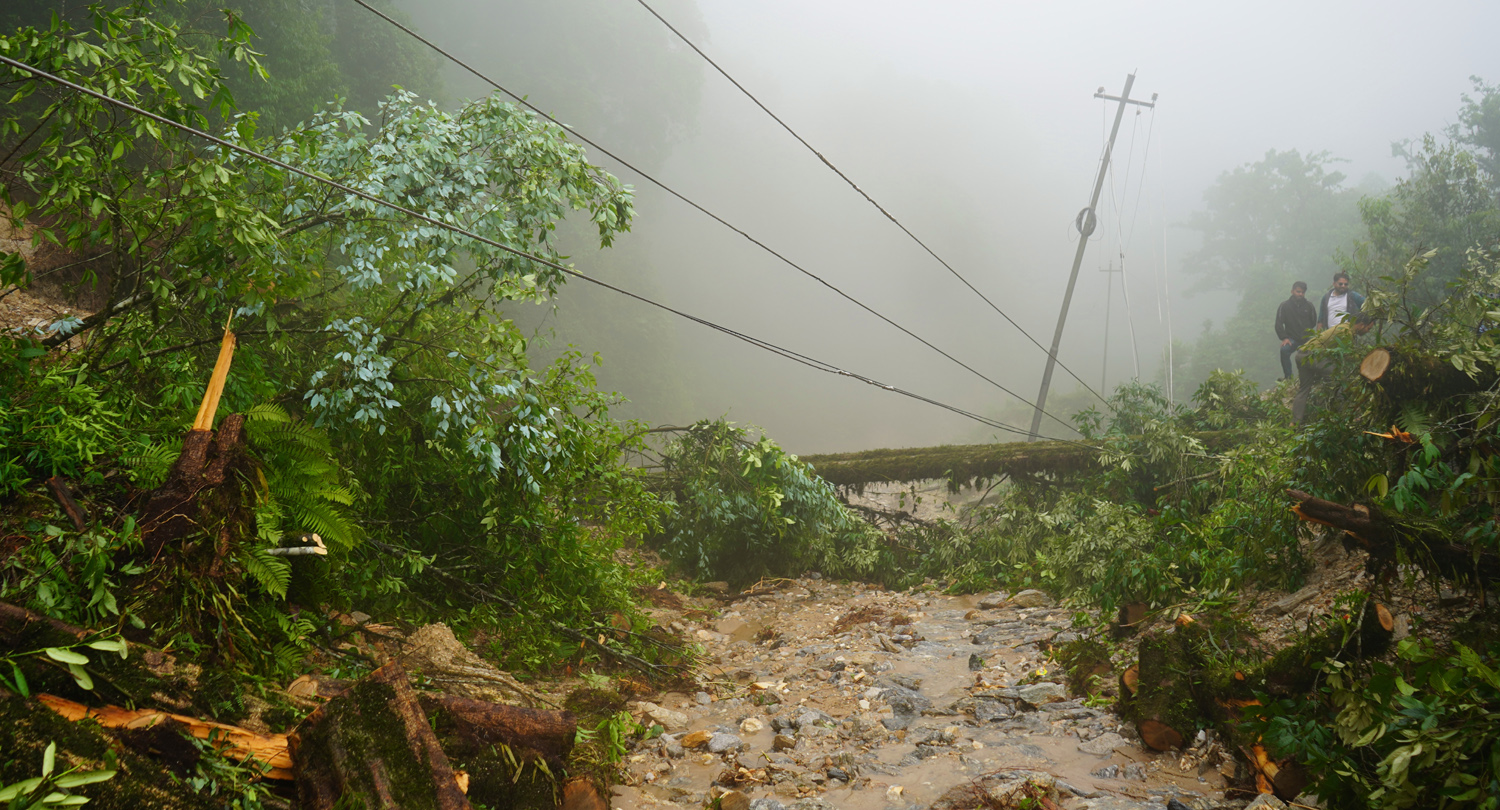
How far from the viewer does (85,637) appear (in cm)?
204

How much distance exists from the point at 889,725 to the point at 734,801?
4.53ft

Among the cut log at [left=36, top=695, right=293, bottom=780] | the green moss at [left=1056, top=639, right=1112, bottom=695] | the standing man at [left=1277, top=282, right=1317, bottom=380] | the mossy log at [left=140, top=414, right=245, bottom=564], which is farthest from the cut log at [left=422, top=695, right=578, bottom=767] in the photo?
the standing man at [left=1277, top=282, right=1317, bottom=380]

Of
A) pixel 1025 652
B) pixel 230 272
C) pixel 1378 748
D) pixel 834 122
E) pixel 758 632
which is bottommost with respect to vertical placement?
pixel 758 632

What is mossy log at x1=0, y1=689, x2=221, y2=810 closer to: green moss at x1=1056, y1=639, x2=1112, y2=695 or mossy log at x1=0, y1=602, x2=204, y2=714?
mossy log at x1=0, y1=602, x2=204, y2=714

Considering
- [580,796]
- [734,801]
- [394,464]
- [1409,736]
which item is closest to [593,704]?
[580,796]

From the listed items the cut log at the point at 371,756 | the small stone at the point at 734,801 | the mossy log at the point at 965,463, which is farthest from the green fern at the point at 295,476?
the mossy log at the point at 965,463

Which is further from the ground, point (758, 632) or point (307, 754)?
point (307, 754)

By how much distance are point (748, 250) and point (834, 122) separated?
978 inches

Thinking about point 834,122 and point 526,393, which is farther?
point 834,122

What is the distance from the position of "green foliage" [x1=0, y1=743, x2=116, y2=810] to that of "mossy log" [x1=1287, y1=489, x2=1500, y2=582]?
4.37m

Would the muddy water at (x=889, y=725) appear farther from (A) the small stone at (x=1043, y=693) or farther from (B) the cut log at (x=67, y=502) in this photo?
(B) the cut log at (x=67, y=502)

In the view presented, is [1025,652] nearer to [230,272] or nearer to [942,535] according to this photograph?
[942,535]

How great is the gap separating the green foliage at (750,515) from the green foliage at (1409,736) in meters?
5.07

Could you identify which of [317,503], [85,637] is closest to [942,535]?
[317,503]
